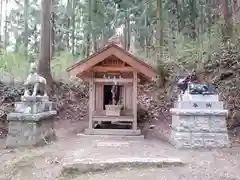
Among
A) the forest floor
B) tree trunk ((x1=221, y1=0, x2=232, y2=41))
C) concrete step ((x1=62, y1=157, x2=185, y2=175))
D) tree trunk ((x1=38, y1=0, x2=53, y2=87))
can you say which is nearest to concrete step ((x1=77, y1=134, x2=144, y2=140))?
the forest floor

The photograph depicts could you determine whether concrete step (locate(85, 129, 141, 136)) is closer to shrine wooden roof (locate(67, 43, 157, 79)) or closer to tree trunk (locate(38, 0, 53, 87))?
shrine wooden roof (locate(67, 43, 157, 79))

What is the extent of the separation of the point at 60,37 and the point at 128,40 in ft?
17.7

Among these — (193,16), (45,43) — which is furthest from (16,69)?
(193,16)

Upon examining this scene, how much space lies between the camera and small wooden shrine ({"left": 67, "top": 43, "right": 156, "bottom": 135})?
8.68 metres

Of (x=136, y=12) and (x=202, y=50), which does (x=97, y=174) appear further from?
(x=136, y=12)

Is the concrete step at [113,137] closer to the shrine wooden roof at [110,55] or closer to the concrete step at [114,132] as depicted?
the concrete step at [114,132]

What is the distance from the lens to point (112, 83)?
9328mm

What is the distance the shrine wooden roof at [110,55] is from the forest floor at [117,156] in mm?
Answer: 2050

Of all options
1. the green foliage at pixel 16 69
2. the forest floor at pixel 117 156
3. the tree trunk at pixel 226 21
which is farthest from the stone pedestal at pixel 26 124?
the tree trunk at pixel 226 21

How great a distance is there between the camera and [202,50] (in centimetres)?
1242

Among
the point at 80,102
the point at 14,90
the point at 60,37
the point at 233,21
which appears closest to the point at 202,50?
the point at 233,21

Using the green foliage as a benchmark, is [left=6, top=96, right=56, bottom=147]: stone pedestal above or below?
below

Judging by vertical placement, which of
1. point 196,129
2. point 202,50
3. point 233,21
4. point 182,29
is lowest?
point 196,129

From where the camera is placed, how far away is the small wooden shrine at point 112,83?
8.68 meters
